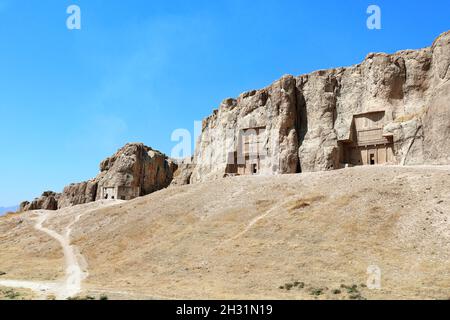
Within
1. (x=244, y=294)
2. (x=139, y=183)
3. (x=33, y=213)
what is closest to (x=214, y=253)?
(x=244, y=294)

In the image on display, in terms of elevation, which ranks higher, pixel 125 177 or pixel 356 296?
pixel 125 177

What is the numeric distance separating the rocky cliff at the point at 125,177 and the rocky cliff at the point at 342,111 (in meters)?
19.9

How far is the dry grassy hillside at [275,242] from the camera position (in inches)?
915

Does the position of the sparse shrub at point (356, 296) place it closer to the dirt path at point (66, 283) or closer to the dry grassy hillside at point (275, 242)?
the dry grassy hillside at point (275, 242)

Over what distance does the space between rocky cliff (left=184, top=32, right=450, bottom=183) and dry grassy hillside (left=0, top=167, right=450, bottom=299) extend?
9821 millimetres

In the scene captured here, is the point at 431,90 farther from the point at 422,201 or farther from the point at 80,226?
the point at 80,226

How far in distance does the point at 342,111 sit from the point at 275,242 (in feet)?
106

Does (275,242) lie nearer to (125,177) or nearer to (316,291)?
(316,291)

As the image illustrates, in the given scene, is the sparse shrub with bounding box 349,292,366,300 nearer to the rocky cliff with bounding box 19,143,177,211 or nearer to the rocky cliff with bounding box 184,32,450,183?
the rocky cliff with bounding box 184,32,450,183

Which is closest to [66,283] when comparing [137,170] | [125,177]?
[125,177]

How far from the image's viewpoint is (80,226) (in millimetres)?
50344

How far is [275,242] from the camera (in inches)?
1212

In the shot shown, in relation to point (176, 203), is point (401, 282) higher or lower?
lower
